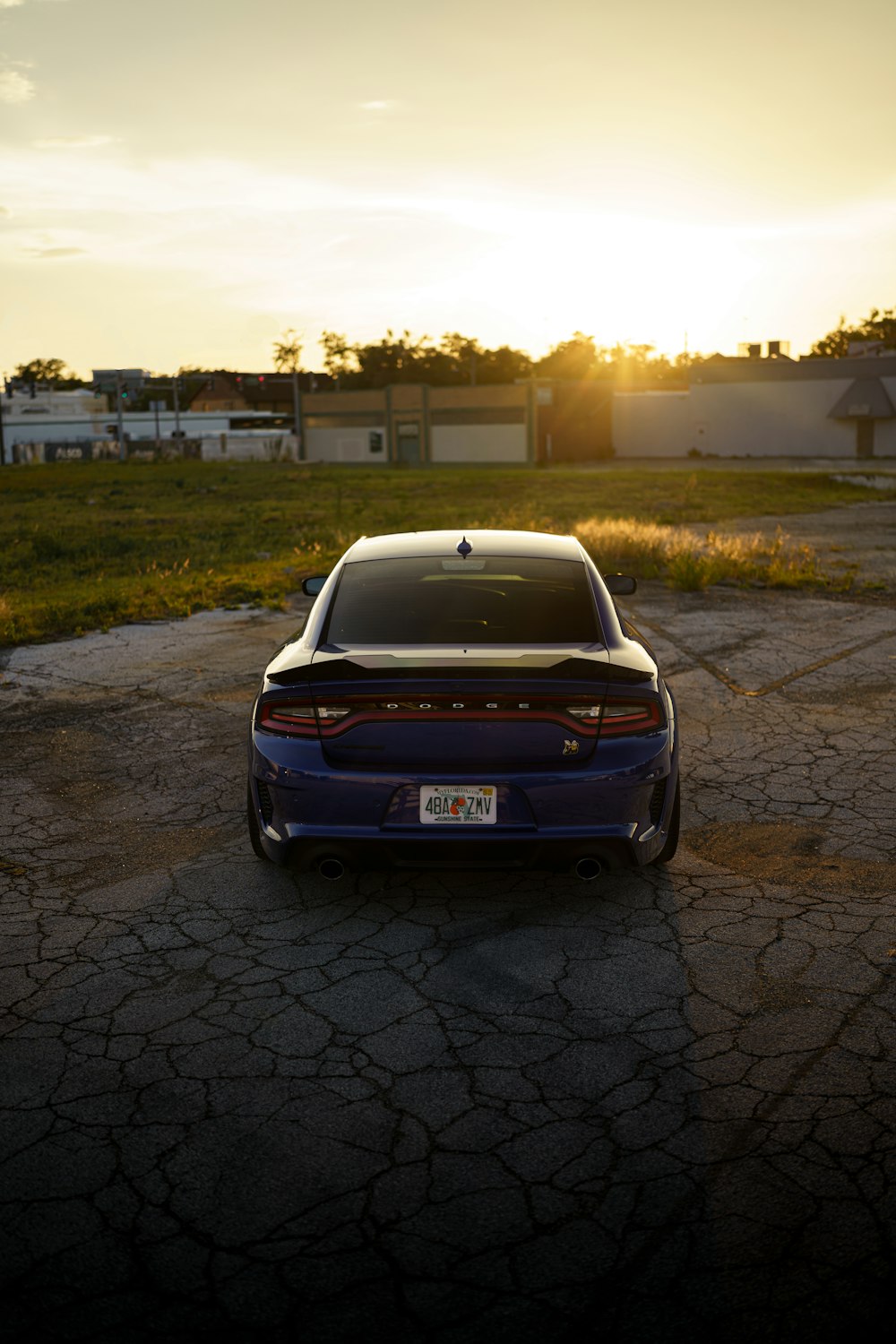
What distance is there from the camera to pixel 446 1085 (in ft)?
12.2

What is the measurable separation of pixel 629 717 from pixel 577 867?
25.6 inches

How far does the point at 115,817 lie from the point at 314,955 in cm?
230

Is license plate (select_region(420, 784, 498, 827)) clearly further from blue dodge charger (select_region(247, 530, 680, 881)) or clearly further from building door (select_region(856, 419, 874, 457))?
building door (select_region(856, 419, 874, 457))

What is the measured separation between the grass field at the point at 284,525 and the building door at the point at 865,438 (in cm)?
2149

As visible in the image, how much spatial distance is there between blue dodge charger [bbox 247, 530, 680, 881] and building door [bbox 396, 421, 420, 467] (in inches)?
3125

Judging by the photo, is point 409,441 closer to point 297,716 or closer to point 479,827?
point 297,716

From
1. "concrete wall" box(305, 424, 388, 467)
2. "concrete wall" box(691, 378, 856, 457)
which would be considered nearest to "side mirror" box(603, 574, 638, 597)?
"concrete wall" box(691, 378, 856, 457)

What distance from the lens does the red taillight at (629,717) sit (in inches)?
193

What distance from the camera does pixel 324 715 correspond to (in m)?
4.93

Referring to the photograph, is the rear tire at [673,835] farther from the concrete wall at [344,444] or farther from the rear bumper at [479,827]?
the concrete wall at [344,444]

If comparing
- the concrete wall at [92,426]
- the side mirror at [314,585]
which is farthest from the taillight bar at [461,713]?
the concrete wall at [92,426]

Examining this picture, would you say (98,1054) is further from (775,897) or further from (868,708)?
(868,708)

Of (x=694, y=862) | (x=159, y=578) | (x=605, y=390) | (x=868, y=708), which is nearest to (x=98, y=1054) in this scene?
(x=694, y=862)

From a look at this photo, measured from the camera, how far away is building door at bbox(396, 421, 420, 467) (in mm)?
83688
